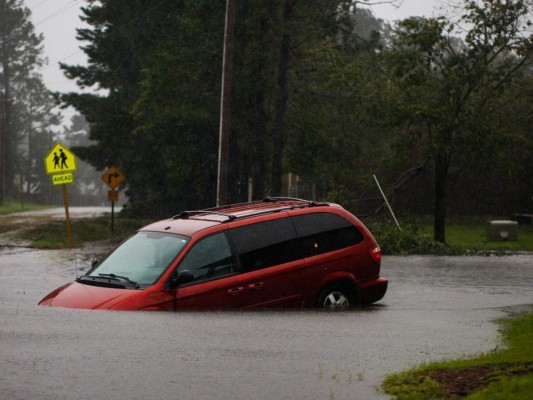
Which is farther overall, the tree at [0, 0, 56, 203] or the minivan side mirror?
the tree at [0, 0, 56, 203]

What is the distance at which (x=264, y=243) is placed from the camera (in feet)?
45.4

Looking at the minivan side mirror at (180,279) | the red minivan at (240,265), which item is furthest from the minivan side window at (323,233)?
the minivan side mirror at (180,279)

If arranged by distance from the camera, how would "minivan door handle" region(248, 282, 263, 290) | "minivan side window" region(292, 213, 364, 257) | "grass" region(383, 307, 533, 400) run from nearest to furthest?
"grass" region(383, 307, 533, 400) → "minivan door handle" region(248, 282, 263, 290) → "minivan side window" region(292, 213, 364, 257)

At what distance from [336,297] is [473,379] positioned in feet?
20.5

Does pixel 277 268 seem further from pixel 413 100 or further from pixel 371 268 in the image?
pixel 413 100

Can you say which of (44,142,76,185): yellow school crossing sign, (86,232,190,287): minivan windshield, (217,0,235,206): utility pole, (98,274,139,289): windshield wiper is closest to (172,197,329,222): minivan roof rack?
(86,232,190,287): minivan windshield

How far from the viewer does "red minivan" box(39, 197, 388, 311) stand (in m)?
13.1

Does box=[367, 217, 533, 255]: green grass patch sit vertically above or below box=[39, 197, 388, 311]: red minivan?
below

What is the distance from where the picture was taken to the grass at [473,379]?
24.8ft

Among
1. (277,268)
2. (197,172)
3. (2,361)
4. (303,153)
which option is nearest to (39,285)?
(277,268)

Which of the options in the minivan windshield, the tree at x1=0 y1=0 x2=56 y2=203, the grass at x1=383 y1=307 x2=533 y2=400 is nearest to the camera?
the grass at x1=383 y1=307 x2=533 y2=400

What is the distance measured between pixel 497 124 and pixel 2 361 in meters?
27.1

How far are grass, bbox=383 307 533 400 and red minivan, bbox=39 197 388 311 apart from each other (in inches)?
175

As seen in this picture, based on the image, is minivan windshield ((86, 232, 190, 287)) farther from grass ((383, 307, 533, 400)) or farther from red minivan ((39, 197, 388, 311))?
grass ((383, 307, 533, 400))
